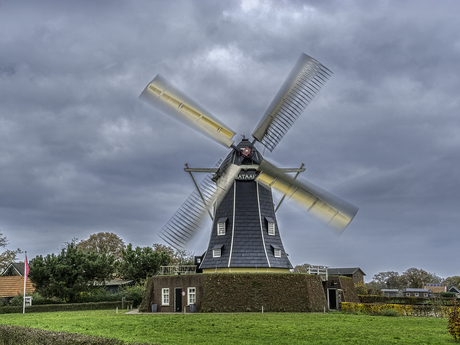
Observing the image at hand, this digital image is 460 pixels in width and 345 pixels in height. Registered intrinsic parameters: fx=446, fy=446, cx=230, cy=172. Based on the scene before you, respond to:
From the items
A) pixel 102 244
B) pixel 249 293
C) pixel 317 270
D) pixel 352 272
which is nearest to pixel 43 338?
pixel 249 293

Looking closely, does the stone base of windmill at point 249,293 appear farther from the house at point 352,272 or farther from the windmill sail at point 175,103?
the house at point 352,272

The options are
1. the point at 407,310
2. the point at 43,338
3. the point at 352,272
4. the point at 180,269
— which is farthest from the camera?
the point at 352,272

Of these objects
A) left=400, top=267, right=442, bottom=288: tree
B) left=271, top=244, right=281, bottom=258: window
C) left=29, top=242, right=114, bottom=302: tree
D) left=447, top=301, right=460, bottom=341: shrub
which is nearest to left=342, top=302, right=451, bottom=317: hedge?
left=271, top=244, right=281, bottom=258: window

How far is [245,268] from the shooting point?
23.2 metres

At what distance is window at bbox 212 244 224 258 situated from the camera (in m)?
23.9

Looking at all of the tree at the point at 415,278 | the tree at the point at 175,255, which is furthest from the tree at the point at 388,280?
the tree at the point at 175,255

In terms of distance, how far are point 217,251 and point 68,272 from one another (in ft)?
44.9

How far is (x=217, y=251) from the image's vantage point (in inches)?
947

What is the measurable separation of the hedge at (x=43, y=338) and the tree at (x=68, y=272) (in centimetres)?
2070

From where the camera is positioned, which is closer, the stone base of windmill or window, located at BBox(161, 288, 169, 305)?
the stone base of windmill

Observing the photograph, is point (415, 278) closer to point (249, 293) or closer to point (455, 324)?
point (249, 293)

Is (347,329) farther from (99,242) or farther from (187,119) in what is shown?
(99,242)

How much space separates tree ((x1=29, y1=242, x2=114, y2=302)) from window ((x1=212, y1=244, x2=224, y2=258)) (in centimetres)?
1246

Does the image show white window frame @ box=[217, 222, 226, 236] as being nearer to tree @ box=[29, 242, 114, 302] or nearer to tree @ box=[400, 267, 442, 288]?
tree @ box=[29, 242, 114, 302]
